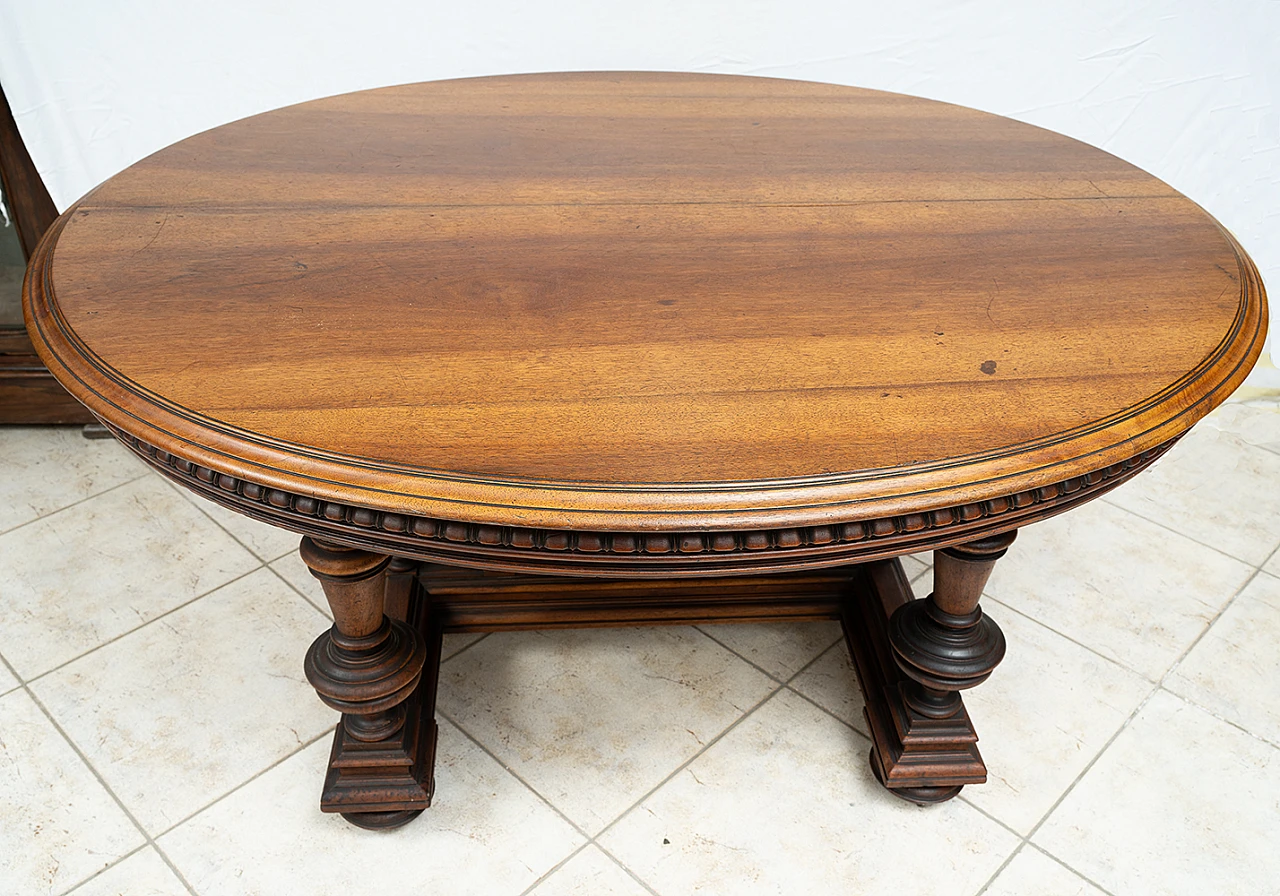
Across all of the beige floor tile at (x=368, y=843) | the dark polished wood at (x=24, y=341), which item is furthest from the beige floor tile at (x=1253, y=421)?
the dark polished wood at (x=24, y=341)

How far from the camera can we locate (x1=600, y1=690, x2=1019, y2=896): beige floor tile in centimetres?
132

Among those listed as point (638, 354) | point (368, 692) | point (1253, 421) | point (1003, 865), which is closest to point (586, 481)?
point (638, 354)

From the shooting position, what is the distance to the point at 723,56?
7.21ft

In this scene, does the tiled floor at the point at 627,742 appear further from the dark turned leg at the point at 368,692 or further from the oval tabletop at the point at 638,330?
the oval tabletop at the point at 638,330

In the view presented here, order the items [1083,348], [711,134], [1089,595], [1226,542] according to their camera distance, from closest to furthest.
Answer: [1083,348], [711,134], [1089,595], [1226,542]

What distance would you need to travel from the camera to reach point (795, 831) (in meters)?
1.38

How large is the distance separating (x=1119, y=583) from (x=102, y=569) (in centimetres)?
184

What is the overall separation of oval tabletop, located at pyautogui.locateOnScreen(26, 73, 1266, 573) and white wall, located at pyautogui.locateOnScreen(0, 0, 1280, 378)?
2.05 feet

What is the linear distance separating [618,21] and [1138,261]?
132 centimetres

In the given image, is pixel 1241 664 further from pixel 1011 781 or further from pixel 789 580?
pixel 789 580

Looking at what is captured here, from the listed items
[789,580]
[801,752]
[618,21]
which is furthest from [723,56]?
[801,752]

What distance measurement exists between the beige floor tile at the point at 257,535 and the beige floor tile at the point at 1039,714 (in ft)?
4.03

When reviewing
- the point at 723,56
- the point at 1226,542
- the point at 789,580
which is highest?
the point at 723,56

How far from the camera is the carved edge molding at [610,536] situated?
859 millimetres
